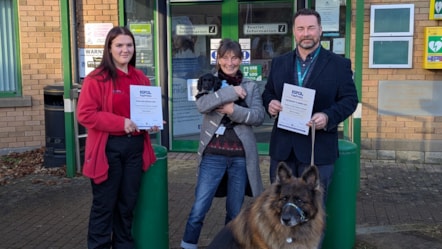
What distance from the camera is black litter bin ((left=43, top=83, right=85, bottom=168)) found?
27.1ft

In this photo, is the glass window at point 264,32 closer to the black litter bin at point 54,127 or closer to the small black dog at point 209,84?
the black litter bin at point 54,127

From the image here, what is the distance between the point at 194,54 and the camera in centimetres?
922

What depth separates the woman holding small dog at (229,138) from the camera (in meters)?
4.22

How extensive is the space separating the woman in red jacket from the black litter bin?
408 centimetres

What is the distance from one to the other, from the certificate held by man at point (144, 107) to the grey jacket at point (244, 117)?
348 millimetres

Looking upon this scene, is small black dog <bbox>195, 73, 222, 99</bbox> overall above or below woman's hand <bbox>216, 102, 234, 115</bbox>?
above

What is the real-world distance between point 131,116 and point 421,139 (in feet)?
19.2

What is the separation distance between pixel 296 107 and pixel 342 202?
1.27 metres

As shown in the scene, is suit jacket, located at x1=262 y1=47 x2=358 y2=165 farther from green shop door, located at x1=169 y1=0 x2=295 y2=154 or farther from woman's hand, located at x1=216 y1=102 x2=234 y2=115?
green shop door, located at x1=169 y1=0 x2=295 y2=154

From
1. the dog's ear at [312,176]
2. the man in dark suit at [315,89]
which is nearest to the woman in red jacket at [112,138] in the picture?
the man in dark suit at [315,89]

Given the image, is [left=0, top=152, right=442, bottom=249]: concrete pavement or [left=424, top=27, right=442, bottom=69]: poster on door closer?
[left=0, top=152, right=442, bottom=249]: concrete pavement

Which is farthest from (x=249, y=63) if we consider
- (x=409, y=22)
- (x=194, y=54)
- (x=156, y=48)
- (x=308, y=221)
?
(x=308, y=221)

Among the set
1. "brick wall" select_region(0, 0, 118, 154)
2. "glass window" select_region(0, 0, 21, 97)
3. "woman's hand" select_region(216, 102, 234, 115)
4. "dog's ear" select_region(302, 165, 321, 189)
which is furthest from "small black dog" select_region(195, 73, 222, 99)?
"glass window" select_region(0, 0, 21, 97)

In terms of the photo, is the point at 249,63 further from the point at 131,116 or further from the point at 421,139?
the point at 131,116
